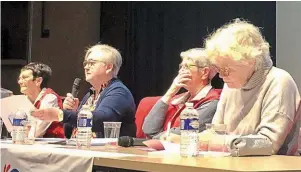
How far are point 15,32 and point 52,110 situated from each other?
2.51 meters

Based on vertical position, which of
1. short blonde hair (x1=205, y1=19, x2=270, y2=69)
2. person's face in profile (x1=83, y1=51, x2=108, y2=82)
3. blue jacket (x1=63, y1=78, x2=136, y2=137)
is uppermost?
short blonde hair (x1=205, y1=19, x2=270, y2=69)

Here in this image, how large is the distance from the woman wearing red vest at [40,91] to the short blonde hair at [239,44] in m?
1.34

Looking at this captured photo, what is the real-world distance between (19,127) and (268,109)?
43.5 inches

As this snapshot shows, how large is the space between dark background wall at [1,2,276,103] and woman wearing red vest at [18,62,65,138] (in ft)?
2.72

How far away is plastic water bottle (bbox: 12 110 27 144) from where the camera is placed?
2357mm

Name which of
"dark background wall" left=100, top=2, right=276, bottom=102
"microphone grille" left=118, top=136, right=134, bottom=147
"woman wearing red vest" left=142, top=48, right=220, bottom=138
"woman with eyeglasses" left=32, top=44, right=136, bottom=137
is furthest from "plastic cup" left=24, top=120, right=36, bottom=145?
"dark background wall" left=100, top=2, right=276, bottom=102

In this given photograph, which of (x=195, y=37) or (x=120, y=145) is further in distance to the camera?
(x=195, y=37)

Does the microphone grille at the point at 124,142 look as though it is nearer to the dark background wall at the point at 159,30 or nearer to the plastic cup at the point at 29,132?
the plastic cup at the point at 29,132

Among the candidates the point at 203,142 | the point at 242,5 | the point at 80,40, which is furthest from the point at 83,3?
the point at 203,142

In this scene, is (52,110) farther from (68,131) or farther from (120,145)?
(68,131)

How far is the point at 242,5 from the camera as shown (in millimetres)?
3439

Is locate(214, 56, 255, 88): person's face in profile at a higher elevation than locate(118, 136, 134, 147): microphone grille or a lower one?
higher

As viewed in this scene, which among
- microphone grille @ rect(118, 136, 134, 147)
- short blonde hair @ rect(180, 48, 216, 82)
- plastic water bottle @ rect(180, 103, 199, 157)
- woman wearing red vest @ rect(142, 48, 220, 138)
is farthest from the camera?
short blonde hair @ rect(180, 48, 216, 82)

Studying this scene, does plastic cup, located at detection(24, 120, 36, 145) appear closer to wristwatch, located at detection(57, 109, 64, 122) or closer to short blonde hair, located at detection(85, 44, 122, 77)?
wristwatch, located at detection(57, 109, 64, 122)
